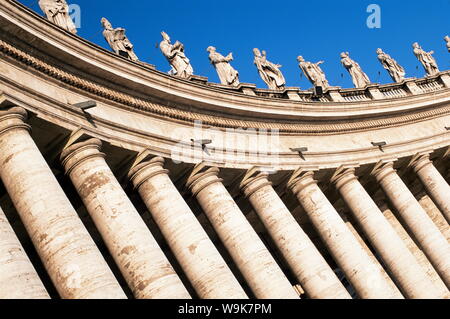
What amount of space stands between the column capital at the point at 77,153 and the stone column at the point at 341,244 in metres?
17.2

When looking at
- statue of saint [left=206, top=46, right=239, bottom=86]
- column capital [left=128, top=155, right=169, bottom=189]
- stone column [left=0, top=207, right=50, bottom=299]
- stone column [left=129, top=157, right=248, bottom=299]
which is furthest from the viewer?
statue of saint [left=206, top=46, right=239, bottom=86]

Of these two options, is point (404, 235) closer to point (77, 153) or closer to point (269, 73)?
point (269, 73)

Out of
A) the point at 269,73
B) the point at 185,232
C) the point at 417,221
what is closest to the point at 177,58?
the point at 269,73

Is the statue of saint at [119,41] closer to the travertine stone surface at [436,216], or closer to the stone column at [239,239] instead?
the stone column at [239,239]

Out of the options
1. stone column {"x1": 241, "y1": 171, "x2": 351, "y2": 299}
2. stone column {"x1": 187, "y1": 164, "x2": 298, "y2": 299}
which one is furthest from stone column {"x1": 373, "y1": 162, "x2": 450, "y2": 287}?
stone column {"x1": 187, "y1": 164, "x2": 298, "y2": 299}

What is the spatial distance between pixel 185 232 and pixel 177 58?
54.3ft

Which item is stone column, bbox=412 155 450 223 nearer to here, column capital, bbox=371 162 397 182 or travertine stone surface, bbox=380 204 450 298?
column capital, bbox=371 162 397 182

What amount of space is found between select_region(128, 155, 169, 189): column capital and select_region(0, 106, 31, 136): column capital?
298 inches

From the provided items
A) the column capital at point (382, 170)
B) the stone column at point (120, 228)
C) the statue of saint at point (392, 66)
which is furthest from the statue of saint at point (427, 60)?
the stone column at point (120, 228)

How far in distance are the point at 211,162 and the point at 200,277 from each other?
348 inches

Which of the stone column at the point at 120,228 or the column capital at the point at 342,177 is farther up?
the column capital at the point at 342,177

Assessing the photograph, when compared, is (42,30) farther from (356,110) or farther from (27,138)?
(356,110)

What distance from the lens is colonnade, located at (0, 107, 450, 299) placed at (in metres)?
23.4

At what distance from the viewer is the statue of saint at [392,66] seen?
62281 millimetres
